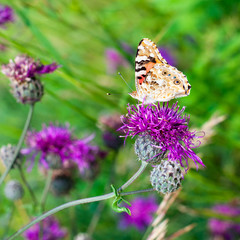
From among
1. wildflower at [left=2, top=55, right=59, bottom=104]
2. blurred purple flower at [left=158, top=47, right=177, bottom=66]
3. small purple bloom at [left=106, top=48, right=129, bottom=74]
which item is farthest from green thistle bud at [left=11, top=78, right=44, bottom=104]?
small purple bloom at [left=106, top=48, right=129, bottom=74]

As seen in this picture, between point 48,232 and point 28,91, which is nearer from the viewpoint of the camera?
Result: point 28,91

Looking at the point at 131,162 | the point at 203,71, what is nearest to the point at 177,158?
the point at 203,71

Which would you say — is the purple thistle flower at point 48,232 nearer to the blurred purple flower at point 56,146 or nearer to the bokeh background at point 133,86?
the bokeh background at point 133,86

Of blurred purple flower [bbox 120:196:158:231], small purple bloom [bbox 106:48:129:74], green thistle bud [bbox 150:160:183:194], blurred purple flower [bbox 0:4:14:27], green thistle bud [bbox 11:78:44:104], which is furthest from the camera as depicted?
small purple bloom [bbox 106:48:129:74]

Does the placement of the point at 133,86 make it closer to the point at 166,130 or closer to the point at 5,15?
the point at 5,15

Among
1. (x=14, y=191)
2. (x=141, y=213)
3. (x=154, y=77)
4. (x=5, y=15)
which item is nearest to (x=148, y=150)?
(x=154, y=77)

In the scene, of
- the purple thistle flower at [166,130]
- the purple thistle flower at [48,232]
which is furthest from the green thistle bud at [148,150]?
the purple thistle flower at [48,232]

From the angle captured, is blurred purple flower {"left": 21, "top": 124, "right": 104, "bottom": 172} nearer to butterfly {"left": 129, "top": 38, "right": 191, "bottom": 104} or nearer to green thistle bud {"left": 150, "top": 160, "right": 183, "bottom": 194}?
butterfly {"left": 129, "top": 38, "right": 191, "bottom": 104}
